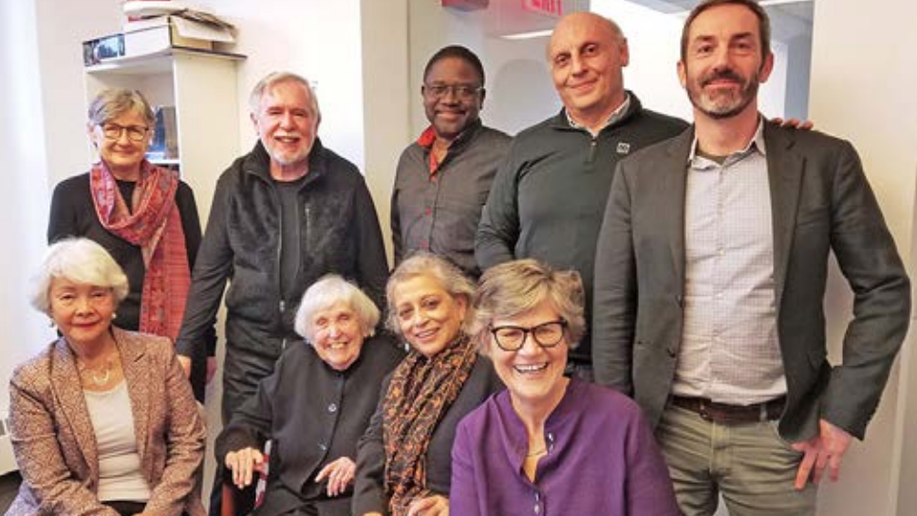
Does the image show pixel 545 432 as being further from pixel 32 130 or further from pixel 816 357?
pixel 32 130

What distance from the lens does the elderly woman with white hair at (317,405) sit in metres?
2.19

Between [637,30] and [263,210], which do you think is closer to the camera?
[263,210]

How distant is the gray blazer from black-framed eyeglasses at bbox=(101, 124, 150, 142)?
1701 mm

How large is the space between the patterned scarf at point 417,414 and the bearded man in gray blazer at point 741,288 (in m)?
0.39

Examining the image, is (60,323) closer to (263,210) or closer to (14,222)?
(263,210)

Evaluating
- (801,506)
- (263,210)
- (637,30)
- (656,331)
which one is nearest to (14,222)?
(263,210)

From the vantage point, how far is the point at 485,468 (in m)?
1.64

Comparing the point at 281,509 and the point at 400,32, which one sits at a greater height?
the point at 400,32

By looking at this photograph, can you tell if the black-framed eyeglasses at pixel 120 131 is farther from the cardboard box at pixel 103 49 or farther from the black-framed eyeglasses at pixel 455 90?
the black-framed eyeglasses at pixel 455 90

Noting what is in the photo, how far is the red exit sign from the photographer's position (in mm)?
3602

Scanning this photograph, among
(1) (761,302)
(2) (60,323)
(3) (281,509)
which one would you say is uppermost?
(1) (761,302)

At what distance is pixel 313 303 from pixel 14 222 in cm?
255

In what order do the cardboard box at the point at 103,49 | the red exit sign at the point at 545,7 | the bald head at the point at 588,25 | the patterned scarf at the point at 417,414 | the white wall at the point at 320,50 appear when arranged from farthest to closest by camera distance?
1. the red exit sign at the point at 545,7
2. the cardboard box at the point at 103,49
3. the white wall at the point at 320,50
4. the bald head at the point at 588,25
5. the patterned scarf at the point at 417,414

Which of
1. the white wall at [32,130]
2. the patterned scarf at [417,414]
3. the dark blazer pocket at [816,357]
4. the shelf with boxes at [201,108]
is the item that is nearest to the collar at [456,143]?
the patterned scarf at [417,414]
